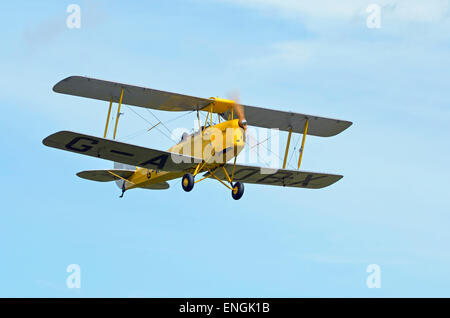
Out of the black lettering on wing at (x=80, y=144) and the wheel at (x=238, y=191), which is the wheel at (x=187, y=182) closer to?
the wheel at (x=238, y=191)

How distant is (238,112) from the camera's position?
21.9 m

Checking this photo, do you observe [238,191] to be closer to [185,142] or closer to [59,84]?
[185,142]

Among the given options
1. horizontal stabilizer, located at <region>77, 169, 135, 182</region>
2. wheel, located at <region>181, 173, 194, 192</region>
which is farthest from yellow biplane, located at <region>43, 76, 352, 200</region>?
horizontal stabilizer, located at <region>77, 169, 135, 182</region>

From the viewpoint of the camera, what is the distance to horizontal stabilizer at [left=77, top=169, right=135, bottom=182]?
80.7ft

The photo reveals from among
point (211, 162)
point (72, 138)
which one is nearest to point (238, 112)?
point (211, 162)

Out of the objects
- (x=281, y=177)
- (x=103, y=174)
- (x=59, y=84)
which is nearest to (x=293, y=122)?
(x=281, y=177)

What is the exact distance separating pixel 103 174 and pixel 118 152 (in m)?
3.92

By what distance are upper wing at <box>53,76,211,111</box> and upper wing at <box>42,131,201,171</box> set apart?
5.49 ft

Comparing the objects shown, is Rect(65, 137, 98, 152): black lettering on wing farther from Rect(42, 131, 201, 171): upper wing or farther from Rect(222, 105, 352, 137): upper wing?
Rect(222, 105, 352, 137): upper wing

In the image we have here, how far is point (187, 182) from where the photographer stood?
20.8 m
